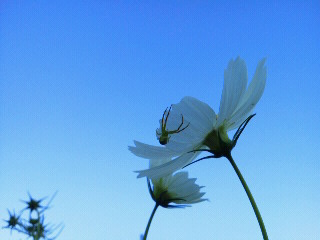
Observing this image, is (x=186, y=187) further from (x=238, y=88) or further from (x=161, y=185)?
(x=238, y=88)

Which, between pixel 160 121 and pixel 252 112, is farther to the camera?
pixel 160 121

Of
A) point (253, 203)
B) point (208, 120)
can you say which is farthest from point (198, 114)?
point (253, 203)

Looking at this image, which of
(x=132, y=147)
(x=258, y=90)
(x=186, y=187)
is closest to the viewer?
(x=258, y=90)

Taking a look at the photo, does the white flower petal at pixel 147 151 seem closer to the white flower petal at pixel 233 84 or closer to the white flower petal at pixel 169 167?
the white flower petal at pixel 169 167

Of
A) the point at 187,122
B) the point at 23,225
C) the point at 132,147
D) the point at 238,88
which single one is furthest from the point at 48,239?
the point at 238,88

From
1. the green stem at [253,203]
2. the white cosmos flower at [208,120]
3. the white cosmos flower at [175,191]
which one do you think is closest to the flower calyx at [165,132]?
the white cosmos flower at [208,120]

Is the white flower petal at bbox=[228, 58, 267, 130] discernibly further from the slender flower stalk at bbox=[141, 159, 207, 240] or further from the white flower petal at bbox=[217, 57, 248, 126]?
the slender flower stalk at bbox=[141, 159, 207, 240]

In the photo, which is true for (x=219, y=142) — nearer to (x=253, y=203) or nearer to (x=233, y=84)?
(x=233, y=84)
